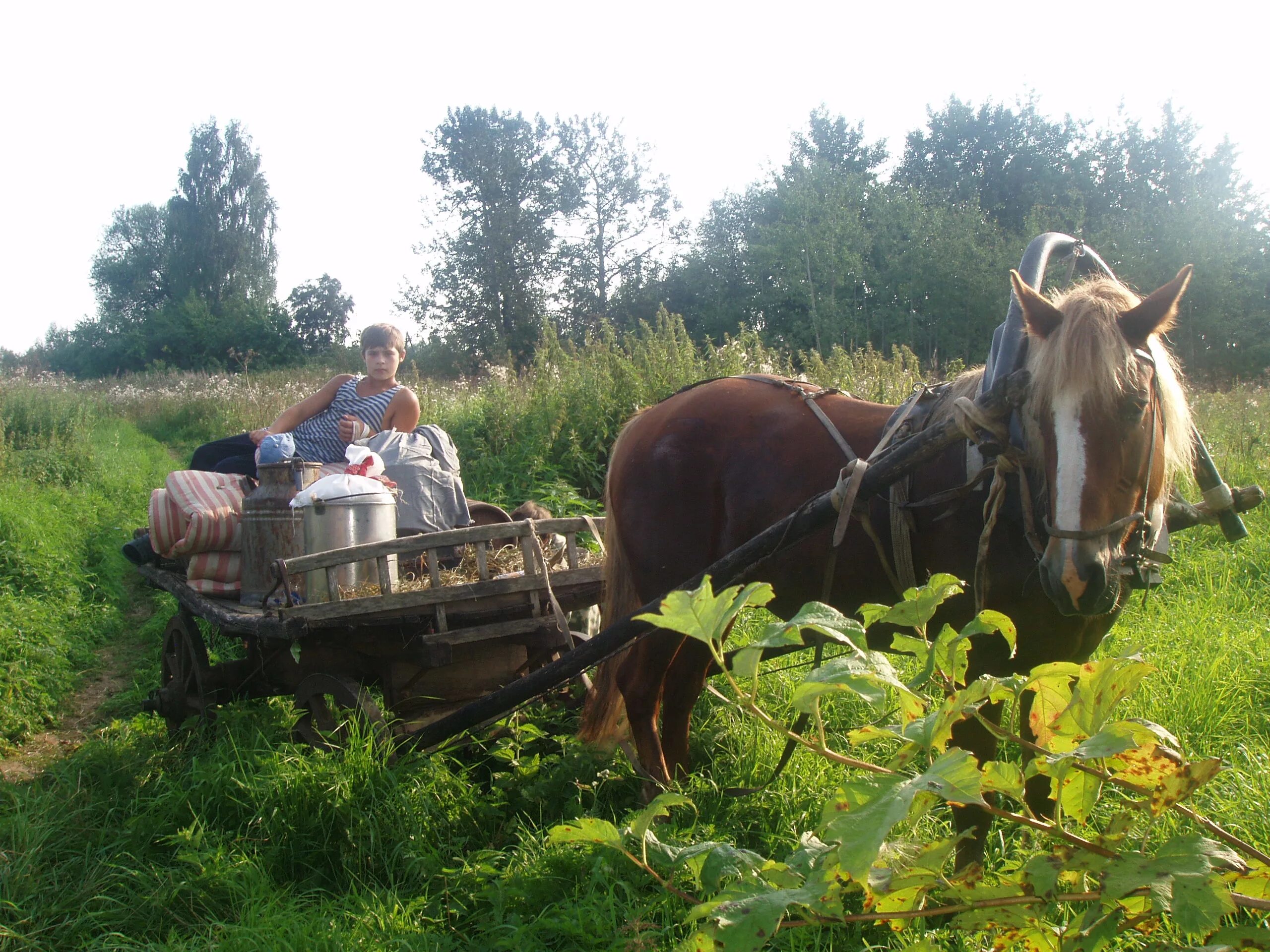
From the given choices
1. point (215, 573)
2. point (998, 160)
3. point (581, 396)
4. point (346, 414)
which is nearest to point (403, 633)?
point (215, 573)

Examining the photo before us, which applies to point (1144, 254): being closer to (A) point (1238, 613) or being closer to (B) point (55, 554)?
(A) point (1238, 613)

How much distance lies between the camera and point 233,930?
245cm

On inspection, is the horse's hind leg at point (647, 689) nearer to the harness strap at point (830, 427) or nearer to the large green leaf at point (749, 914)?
the harness strap at point (830, 427)

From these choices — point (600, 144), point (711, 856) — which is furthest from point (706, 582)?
point (600, 144)

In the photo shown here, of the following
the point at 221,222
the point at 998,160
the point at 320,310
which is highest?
the point at 221,222

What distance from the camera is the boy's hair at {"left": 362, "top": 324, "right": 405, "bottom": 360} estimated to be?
4.56 meters

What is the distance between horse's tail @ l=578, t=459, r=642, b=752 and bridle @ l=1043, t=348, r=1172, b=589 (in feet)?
5.79

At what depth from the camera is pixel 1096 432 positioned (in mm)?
1978

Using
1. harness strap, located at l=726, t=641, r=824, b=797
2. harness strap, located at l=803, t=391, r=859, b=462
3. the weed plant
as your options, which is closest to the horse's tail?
harness strap, located at l=726, t=641, r=824, b=797

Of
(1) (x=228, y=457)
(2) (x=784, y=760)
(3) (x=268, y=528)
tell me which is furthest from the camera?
(1) (x=228, y=457)

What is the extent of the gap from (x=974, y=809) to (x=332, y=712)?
239cm

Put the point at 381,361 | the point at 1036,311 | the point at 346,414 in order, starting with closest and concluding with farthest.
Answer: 1. the point at 1036,311
2. the point at 346,414
3. the point at 381,361

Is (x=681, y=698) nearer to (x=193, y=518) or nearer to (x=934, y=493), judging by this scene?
(x=934, y=493)

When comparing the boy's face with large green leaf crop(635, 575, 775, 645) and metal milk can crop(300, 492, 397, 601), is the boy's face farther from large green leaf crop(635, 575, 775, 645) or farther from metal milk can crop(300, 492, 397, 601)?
large green leaf crop(635, 575, 775, 645)
